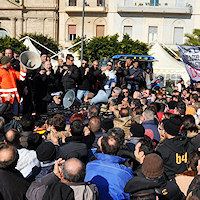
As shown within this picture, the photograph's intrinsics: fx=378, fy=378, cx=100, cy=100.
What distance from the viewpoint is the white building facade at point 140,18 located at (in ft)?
128

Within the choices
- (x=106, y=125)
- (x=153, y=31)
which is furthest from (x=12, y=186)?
(x=153, y=31)

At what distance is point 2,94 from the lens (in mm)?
8883

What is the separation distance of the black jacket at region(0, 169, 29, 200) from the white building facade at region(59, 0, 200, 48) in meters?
36.5

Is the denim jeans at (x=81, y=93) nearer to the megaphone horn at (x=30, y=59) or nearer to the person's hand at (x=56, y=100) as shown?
the person's hand at (x=56, y=100)

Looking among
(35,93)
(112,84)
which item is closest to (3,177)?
(35,93)

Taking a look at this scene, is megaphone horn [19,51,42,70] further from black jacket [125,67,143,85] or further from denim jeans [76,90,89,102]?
black jacket [125,67,143,85]

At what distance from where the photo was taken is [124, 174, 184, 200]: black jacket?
3.86m

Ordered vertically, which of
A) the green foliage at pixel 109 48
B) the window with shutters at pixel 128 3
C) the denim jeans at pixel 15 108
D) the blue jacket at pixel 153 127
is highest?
the window with shutters at pixel 128 3

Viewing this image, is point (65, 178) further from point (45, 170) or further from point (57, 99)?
point (57, 99)

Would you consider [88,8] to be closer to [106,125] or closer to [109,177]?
[106,125]

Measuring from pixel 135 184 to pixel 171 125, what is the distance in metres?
1.68

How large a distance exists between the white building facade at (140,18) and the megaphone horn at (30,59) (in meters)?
30.7

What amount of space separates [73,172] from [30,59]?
6.18m

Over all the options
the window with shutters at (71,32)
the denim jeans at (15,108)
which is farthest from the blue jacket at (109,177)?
the window with shutters at (71,32)
